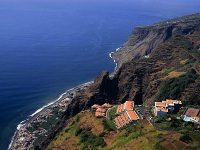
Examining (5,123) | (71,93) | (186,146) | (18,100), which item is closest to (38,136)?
(5,123)

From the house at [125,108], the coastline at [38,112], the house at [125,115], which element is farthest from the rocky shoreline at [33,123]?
the house at [125,115]

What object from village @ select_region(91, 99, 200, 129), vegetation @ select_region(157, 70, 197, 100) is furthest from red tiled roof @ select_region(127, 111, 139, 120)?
vegetation @ select_region(157, 70, 197, 100)

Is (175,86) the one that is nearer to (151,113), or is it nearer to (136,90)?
(136,90)

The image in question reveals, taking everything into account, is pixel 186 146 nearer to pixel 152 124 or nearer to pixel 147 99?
pixel 152 124

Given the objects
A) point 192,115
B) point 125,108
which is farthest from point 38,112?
point 192,115

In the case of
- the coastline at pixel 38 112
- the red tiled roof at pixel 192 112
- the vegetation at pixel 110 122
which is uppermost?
the red tiled roof at pixel 192 112

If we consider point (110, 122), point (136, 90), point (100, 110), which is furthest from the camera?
point (136, 90)

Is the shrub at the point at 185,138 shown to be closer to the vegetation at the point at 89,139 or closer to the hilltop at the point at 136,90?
the hilltop at the point at 136,90
